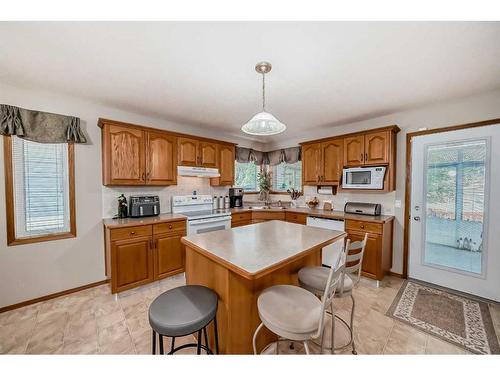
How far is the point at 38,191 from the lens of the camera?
235 centimetres

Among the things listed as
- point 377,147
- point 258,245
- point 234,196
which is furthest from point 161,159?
point 377,147

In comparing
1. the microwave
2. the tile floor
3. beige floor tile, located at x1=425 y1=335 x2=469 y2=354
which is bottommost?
the tile floor

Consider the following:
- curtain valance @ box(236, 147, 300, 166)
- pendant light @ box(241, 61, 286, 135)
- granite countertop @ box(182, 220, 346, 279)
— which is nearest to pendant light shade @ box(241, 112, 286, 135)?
pendant light @ box(241, 61, 286, 135)

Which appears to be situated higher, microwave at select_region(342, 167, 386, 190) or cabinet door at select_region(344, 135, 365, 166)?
cabinet door at select_region(344, 135, 365, 166)

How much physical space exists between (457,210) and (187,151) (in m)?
3.78

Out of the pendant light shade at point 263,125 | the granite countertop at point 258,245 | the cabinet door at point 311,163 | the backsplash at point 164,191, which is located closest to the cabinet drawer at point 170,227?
the backsplash at point 164,191

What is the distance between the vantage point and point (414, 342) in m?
1.70

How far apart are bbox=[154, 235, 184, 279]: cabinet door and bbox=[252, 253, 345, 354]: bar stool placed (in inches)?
73.6

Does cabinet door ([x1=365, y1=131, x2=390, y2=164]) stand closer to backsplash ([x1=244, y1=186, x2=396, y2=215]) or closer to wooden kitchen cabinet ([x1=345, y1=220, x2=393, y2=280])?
backsplash ([x1=244, y1=186, x2=396, y2=215])

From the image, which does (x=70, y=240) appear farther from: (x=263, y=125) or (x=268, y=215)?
(x=268, y=215)

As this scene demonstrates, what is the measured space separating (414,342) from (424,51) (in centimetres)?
240

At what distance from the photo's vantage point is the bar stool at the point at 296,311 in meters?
1.06

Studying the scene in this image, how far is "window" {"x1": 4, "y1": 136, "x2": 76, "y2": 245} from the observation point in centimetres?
218
